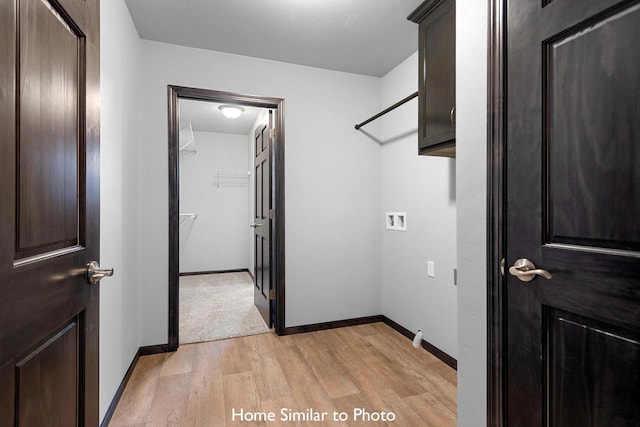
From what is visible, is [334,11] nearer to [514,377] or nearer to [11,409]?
[514,377]

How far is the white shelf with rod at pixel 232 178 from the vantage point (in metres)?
5.43

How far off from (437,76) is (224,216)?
4351mm

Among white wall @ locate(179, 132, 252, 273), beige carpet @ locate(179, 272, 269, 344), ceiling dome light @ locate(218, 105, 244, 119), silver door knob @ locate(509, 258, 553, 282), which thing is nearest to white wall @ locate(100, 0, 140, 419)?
beige carpet @ locate(179, 272, 269, 344)

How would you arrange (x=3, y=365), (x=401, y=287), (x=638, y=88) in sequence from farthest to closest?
(x=401, y=287) < (x=638, y=88) < (x=3, y=365)

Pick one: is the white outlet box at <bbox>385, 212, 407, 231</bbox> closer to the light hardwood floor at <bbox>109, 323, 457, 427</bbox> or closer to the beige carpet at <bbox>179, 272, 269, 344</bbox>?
the light hardwood floor at <bbox>109, 323, 457, 427</bbox>

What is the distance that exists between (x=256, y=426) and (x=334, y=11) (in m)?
2.43

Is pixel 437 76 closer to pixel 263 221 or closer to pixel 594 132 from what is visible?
pixel 594 132

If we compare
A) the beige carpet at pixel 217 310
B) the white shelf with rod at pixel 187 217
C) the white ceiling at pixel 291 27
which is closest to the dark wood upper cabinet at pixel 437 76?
the white ceiling at pixel 291 27

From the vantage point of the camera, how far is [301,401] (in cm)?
179

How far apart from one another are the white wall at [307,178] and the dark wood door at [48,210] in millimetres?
1437

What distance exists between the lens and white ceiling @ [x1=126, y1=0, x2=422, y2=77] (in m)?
1.96

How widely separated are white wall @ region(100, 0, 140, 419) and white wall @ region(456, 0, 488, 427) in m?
1.65

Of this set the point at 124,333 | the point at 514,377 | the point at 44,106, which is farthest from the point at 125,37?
the point at 514,377

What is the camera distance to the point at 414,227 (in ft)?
8.43
